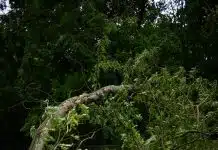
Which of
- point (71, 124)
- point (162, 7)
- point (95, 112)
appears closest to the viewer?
point (71, 124)

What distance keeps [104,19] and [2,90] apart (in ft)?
8.71

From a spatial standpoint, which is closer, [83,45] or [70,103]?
[70,103]

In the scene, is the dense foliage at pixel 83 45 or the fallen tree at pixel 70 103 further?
the dense foliage at pixel 83 45

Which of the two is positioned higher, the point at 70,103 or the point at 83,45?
the point at 83,45

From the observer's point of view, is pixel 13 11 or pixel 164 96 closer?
pixel 164 96

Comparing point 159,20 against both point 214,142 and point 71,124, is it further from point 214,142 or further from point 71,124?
point 71,124

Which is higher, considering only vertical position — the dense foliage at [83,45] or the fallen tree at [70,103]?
the dense foliage at [83,45]

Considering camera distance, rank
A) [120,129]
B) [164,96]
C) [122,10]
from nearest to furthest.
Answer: [120,129] < [164,96] < [122,10]

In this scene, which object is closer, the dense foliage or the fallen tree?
the fallen tree

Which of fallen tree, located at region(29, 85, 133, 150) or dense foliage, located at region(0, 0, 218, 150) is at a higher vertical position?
dense foliage, located at region(0, 0, 218, 150)

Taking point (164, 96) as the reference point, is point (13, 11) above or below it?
above

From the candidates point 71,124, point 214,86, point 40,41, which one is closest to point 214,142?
point 214,86

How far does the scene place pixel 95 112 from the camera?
14.8 ft

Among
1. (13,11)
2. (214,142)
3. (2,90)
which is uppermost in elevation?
(13,11)
